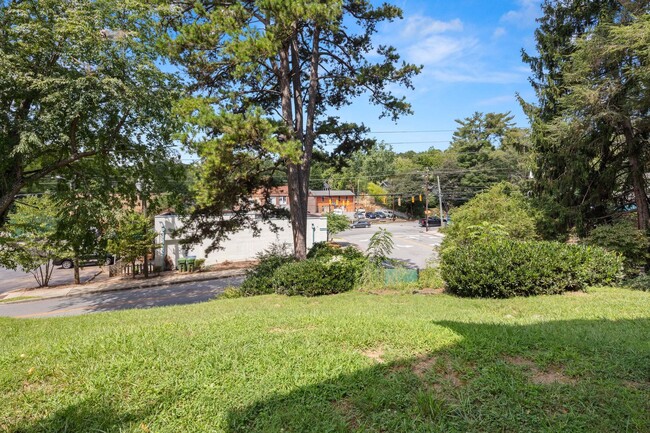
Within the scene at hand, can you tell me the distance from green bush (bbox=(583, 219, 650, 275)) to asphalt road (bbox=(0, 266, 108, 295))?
21.5 metres

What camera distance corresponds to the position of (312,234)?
22984 mm

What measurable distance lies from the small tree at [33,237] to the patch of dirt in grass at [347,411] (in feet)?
33.7

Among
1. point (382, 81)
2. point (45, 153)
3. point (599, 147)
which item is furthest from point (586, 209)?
point (45, 153)

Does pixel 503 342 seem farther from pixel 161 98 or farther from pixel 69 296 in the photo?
pixel 69 296

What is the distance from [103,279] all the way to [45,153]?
10939 mm

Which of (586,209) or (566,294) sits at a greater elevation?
(586,209)

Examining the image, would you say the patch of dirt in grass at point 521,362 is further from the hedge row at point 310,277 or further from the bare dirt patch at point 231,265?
the bare dirt patch at point 231,265

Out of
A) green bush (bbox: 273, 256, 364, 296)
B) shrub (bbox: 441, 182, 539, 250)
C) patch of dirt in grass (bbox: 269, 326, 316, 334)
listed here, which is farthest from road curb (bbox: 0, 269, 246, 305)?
patch of dirt in grass (bbox: 269, 326, 316, 334)

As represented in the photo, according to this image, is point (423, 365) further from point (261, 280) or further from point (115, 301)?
point (115, 301)

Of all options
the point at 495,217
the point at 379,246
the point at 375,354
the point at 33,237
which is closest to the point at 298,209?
the point at 379,246

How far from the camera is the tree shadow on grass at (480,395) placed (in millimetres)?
2133

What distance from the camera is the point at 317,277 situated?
362 inches

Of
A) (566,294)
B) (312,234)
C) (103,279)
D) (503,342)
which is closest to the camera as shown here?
(503,342)

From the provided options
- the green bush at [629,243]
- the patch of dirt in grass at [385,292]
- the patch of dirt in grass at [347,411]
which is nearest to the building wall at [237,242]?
the patch of dirt in grass at [385,292]
